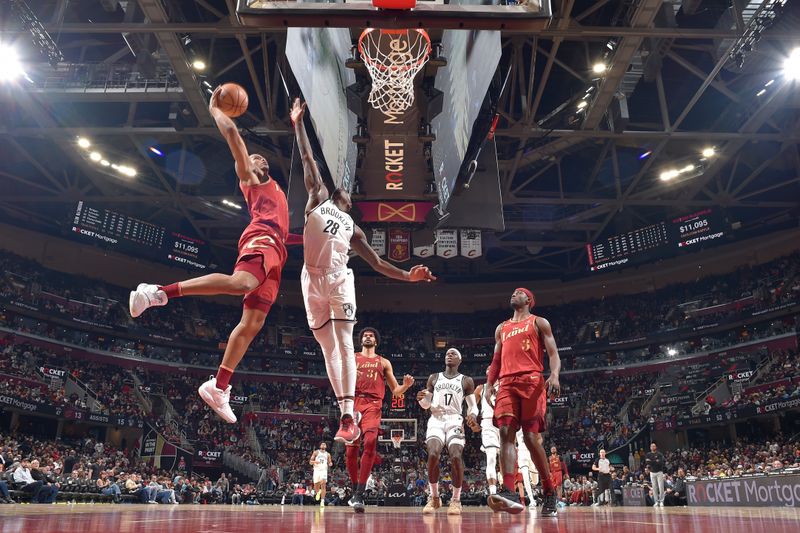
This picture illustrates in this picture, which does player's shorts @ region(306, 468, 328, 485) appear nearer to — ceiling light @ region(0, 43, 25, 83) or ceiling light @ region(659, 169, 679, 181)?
ceiling light @ region(0, 43, 25, 83)

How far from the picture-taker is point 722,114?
68.9 ft

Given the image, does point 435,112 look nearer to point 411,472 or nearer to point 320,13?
point 320,13

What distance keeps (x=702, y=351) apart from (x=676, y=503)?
15.3 meters

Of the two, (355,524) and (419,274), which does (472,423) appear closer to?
(419,274)

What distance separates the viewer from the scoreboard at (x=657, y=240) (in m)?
24.9

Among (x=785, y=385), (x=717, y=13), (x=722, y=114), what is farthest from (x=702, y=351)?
(x=717, y=13)

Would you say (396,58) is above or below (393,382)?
above

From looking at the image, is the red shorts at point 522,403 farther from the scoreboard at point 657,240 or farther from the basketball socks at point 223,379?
the scoreboard at point 657,240

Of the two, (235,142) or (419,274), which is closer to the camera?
(235,142)

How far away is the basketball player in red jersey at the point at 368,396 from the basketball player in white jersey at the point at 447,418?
1.73 feet

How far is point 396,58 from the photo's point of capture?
11.5 metres

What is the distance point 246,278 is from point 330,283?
90 cm

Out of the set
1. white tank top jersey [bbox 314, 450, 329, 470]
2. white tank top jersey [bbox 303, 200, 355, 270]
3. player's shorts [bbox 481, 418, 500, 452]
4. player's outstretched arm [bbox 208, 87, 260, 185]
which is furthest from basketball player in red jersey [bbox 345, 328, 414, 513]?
white tank top jersey [bbox 314, 450, 329, 470]

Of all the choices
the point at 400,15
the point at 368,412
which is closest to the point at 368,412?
the point at 368,412
